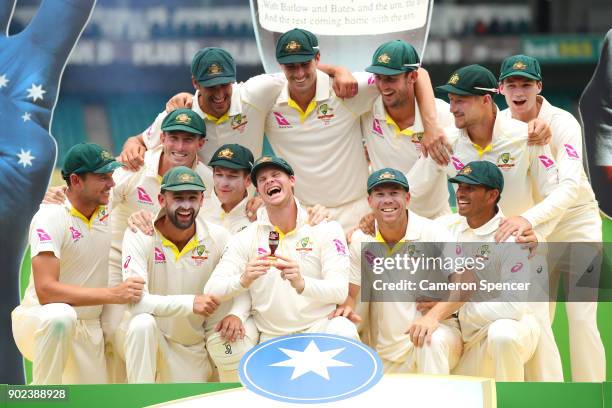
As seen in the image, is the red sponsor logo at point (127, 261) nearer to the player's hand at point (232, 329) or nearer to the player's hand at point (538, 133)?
the player's hand at point (232, 329)

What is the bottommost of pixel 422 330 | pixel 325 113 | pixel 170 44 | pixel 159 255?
pixel 422 330

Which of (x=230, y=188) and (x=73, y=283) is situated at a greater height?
(x=230, y=188)

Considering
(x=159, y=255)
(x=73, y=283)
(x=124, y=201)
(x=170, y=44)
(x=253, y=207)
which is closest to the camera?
(x=159, y=255)

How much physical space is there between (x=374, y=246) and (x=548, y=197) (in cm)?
101

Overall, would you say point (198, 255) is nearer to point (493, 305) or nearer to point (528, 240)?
point (493, 305)

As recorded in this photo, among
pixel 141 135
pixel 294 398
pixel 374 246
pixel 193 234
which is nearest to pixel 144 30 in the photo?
pixel 141 135

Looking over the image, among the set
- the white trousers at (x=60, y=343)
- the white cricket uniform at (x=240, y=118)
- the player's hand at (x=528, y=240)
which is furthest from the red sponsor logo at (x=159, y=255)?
the player's hand at (x=528, y=240)

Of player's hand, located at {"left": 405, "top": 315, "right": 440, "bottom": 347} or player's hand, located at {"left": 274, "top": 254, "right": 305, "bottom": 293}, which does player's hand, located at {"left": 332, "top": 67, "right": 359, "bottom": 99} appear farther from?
player's hand, located at {"left": 405, "top": 315, "right": 440, "bottom": 347}

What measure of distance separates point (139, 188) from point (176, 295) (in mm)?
769

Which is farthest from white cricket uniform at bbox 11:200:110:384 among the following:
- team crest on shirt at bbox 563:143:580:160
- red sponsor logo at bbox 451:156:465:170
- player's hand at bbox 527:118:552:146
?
team crest on shirt at bbox 563:143:580:160

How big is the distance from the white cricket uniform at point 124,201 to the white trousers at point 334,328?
88 cm

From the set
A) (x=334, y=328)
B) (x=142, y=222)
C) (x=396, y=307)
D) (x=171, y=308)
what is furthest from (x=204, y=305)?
(x=396, y=307)

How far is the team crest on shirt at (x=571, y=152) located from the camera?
21.4ft

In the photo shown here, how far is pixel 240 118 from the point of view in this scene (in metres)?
6.75
